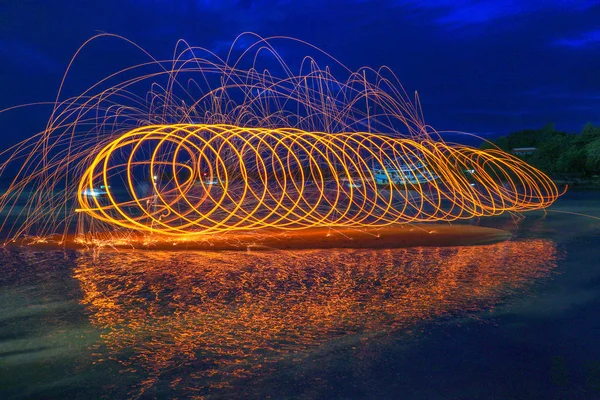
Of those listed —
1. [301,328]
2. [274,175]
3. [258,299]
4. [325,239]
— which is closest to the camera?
[301,328]

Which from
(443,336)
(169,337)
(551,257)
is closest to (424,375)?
(443,336)

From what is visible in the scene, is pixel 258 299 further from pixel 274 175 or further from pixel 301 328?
pixel 274 175

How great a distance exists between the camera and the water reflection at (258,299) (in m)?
5.00

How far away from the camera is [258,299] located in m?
7.16

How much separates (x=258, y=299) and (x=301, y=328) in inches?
55.6

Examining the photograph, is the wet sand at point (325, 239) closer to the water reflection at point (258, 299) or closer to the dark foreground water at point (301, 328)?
the water reflection at point (258, 299)

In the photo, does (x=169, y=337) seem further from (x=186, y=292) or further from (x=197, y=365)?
(x=186, y=292)

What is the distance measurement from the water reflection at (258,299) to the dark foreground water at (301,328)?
3cm

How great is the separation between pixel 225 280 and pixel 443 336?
3723 millimetres

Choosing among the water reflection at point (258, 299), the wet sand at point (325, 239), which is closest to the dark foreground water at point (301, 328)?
the water reflection at point (258, 299)

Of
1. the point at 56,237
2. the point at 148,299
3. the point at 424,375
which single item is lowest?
the point at 424,375

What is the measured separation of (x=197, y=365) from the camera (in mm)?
4824

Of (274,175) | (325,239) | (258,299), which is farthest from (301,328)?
(274,175)

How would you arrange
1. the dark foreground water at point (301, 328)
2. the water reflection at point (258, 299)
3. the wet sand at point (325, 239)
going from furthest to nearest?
the wet sand at point (325, 239), the water reflection at point (258, 299), the dark foreground water at point (301, 328)
